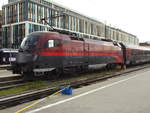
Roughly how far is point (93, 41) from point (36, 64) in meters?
7.33

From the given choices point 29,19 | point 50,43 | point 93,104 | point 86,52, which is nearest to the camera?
point 93,104

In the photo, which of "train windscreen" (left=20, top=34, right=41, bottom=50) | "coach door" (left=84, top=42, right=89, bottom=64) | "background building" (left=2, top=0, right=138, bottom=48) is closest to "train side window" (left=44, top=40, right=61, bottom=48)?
"train windscreen" (left=20, top=34, right=41, bottom=50)

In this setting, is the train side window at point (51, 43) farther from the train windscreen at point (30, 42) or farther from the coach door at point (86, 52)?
the coach door at point (86, 52)

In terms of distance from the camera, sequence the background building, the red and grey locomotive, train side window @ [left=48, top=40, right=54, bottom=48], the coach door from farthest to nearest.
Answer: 1. the background building
2. the coach door
3. train side window @ [left=48, top=40, right=54, bottom=48]
4. the red and grey locomotive

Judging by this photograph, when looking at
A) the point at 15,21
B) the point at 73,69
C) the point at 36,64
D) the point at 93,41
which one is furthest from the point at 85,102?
the point at 15,21

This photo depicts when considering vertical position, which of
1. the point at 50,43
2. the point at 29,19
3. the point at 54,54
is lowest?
the point at 54,54

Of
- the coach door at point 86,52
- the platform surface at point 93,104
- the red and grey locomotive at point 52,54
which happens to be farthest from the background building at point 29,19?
the platform surface at point 93,104

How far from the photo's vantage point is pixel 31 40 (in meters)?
13.1

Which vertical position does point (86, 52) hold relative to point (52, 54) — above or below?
above

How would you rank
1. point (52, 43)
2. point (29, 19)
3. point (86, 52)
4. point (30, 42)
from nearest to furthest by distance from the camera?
1. point (30, 42)
2. point (52, 43)
3. point (86, 52)
4. point (29, 19)

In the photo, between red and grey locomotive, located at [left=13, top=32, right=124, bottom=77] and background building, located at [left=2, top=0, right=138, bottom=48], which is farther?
background building, located at [left=2, top=0, right=138, bottom=48]

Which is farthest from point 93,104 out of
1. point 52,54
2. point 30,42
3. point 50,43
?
point 30,42

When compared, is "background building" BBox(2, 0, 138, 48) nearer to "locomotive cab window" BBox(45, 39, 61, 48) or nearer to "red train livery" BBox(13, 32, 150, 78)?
"red train livery" BBox(13, 32, 150, 78)

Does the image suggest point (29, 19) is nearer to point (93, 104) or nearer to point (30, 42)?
point (30, 42)
